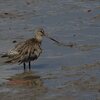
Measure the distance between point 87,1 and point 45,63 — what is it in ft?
28.8

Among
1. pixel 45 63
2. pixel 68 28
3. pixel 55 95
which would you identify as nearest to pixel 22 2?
pixel 68 28

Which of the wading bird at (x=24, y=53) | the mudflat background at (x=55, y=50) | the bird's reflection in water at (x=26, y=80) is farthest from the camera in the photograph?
the wading bird at (x=24, y=53)

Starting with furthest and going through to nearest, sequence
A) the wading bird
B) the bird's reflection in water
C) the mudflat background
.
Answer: the wading bird
the bird's reflection in water
the mudflat background

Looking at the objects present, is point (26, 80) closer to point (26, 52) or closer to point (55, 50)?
point (26, 52)

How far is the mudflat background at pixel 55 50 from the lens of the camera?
11.3 m

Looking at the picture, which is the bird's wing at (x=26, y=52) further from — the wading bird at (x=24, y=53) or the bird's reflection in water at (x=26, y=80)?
the bird's reflection in water at (x=26, y=80)

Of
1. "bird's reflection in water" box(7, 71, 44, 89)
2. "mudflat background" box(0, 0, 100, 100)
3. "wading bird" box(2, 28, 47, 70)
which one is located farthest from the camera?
"wading bird" box(2, 28, 47, 70)

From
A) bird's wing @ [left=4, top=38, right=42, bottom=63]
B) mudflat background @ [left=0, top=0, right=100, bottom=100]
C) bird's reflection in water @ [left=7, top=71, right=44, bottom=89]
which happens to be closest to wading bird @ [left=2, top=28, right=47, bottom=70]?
bird's wing @ [left=4, top=38, right=42, bottom=63]

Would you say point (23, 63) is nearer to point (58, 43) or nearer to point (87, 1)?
point (58, 43)

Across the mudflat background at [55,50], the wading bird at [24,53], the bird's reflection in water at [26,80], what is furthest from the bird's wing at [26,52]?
the bird's reflection in water at [26,80]

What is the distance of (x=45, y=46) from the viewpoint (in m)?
15.7

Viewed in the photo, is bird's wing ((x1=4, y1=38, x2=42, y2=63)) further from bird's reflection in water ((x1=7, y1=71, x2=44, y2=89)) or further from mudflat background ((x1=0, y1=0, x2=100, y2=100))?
bird's reflection in water ((x1=7, y1=71, x2=44, y2=89))

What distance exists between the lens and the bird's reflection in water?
12017mm

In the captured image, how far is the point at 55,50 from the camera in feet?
49.8
